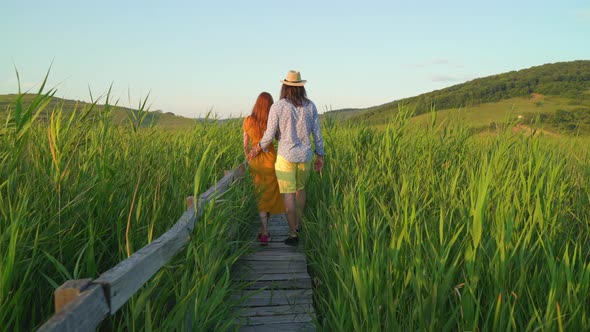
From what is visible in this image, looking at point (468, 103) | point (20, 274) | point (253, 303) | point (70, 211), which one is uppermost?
point (468, 103)

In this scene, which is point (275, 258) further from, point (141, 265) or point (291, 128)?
point (141, 265)

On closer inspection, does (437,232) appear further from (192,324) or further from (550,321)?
(192,324)

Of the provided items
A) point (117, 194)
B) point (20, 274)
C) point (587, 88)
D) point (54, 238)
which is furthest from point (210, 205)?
point (587, 88)

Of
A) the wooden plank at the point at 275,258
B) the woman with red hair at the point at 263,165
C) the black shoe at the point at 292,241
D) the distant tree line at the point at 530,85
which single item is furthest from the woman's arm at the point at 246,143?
the distant tree line at the point at 530,85

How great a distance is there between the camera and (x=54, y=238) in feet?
8.90

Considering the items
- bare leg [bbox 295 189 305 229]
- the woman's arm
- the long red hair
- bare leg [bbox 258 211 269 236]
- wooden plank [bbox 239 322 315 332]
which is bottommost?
wooden plank [bbox 239 322 315 332]

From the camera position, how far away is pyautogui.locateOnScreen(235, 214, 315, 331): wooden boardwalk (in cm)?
348

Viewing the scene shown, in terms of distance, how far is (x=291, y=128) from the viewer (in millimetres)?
5102

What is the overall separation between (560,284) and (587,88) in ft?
264

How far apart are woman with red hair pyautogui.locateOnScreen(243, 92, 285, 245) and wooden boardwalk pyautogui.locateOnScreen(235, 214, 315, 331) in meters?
0.47

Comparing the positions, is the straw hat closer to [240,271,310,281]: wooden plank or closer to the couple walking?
the couple walking

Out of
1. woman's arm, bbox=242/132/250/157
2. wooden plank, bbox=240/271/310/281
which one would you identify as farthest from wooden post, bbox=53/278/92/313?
woman's arm, bbox=242/132/250/157

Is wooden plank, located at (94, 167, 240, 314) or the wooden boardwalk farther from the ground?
wooden plank, located at (94, 167, 240, 314)

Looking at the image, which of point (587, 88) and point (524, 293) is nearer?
point (524, 293)
